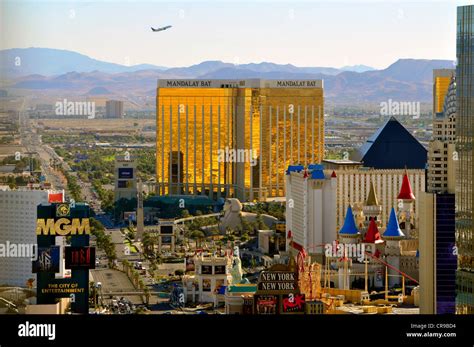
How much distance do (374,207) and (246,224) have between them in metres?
5.81

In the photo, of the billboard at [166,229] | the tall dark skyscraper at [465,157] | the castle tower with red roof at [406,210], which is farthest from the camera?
the billboard at [166,229]

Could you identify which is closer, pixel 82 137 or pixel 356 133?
pixel 356 133

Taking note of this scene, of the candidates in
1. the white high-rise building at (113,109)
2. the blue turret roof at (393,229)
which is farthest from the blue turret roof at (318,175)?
the white high-rise building at (113,109)

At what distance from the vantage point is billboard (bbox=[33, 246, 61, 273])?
78.3 feet

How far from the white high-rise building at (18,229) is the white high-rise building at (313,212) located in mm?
7716

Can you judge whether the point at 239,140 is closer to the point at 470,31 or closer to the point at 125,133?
the point at 125,133

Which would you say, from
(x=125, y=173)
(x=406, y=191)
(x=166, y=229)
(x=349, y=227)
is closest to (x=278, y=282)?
(x=349, y=227)

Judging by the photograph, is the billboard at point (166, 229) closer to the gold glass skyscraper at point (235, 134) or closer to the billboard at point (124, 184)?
the billboard at point (124, 184)

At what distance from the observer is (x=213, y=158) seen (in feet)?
162

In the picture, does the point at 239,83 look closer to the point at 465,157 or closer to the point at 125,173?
the point at 125,173

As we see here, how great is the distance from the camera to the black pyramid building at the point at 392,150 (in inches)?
1658

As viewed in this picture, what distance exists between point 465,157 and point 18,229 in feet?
25.9

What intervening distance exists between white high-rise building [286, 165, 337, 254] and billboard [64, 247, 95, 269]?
1017 cm
